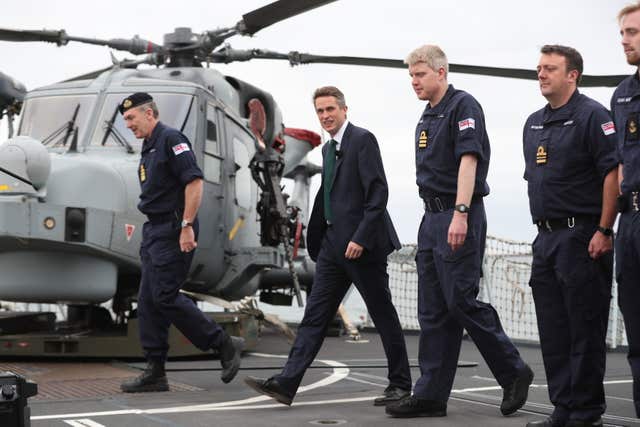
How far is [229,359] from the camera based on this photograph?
594 centimetres

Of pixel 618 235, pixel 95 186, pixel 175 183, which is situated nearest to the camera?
pixel 618 235

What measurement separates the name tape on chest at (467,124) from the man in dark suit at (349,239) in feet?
2.41

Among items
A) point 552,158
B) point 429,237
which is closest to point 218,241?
point 429,237

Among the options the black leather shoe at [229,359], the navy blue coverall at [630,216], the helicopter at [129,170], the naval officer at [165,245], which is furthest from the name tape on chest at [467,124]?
the helicopter at [129,170]

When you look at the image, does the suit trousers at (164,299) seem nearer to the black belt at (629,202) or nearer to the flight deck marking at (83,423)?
the flight deck marking at (83,423)

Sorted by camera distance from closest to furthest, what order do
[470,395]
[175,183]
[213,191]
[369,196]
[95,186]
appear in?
[369,196], [470,395], [175,183], [95,186], [213,191]

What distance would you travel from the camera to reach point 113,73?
8.95m

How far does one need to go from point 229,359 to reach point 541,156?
8.75ft

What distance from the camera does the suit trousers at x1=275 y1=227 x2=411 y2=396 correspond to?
16.7 feet

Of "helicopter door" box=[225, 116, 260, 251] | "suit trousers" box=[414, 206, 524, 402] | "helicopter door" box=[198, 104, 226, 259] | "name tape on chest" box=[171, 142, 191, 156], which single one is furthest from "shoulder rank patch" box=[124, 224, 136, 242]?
"suit trousers" box=[414, 206, 524, 402]

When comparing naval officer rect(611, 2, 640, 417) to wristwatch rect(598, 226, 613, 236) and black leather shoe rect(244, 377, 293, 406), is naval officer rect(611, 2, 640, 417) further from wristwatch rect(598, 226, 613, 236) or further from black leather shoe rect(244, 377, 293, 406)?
black leather shoe rect(244, 377, 293, 406)

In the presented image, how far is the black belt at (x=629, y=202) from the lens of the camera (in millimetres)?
3871

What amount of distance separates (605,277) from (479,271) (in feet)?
2.13

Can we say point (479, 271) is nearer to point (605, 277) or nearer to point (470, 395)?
point (605, 277)
